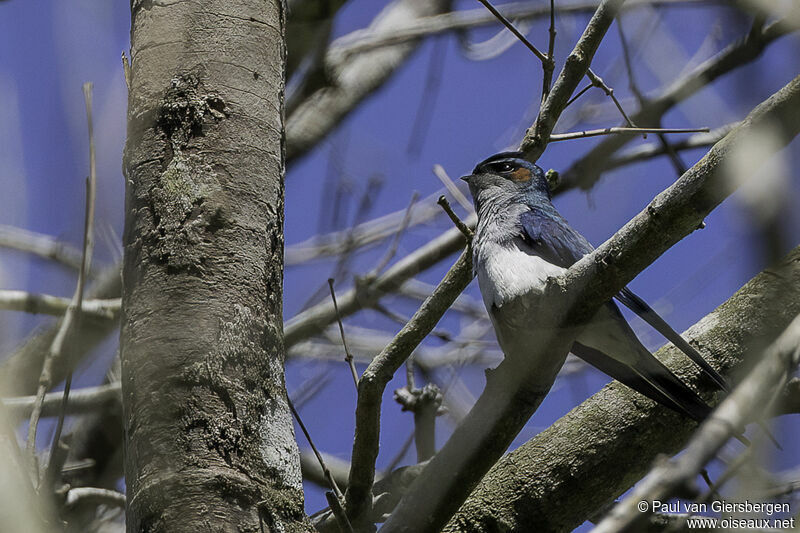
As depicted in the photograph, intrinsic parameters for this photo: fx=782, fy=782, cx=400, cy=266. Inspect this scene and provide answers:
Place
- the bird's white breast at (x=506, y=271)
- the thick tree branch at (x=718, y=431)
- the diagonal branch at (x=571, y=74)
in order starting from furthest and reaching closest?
the bird's white breast at (x=506, y=271)
the diagonal branch at (x=571, y=74)
the thick tree branch at (x=718, y=431)

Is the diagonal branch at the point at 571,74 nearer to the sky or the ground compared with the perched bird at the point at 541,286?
nearer to the sky

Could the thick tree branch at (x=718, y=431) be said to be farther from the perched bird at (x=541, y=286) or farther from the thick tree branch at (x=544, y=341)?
the perched bird at (x=541, y=286)

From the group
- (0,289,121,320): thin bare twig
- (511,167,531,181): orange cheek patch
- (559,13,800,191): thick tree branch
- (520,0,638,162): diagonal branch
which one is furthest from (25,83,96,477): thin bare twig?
(559,13,800,191): thick tree branch

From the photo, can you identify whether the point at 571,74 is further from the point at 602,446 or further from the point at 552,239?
the point at 602,446

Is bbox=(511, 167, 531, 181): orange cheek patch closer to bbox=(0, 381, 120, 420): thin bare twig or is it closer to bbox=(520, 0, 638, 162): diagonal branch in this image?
bbox=(520, 0, 638, 162): diagonal branch

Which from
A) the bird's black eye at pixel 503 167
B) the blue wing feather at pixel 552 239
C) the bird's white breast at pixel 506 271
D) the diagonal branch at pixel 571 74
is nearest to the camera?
the diagonal branch at pixel 571 74

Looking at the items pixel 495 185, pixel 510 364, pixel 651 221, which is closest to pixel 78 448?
pixel 495 185

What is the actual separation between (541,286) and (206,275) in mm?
1306

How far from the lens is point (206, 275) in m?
2.42

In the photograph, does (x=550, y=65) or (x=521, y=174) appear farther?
(x=521, y=174)

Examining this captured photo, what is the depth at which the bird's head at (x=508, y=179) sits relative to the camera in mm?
4633

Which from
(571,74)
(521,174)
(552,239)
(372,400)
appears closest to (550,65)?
(571,74)

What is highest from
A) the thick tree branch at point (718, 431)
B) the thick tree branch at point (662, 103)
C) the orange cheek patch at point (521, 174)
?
the thick tree branch at point (662, 103)

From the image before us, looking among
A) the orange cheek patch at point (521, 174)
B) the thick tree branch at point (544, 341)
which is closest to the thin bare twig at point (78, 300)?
the thick tree branch at point (544, 341)
